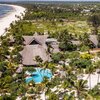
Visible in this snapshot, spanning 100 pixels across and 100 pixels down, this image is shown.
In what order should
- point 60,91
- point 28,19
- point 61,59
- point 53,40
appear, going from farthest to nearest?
point 28,19, point 53,40, point 61,59, point 60,91

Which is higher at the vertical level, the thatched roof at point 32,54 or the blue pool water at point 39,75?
the thatched roof at point 32,54

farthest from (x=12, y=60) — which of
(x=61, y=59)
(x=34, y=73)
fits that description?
(x=61, y=59)

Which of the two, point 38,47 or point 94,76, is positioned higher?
point 38,47

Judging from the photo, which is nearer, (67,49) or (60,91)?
(60,91)

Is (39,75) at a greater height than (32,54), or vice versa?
(32,54)

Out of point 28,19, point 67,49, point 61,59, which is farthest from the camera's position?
point 28,19

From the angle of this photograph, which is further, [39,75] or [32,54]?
[32,54]

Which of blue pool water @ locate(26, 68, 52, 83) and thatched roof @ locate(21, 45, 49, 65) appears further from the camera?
thatched roof @ locate(21, 45, 49, 65)

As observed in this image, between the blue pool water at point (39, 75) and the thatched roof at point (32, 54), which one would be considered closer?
the blue pool water at point (39, 75)

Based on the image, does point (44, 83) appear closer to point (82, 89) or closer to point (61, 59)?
point (82, 89)

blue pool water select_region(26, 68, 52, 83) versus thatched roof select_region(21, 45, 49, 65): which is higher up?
thatched roof select_region(21, 45, 49, 65)
